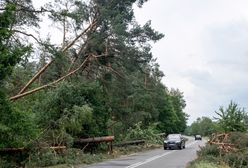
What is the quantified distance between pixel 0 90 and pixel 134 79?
2500cm

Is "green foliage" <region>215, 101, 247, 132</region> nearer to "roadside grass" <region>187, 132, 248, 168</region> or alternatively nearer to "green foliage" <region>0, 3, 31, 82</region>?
"roadside grass" <region>187, 132, 248, 168</region>

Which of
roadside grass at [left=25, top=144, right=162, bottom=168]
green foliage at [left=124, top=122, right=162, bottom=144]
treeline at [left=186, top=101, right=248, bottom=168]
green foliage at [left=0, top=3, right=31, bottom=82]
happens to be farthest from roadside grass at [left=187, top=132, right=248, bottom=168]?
green foliage at [left=124, top=122, right=162, bottom=144]

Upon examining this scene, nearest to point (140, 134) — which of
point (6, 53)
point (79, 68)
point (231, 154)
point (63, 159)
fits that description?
point (79, 68)

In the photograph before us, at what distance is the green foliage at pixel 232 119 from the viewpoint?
100 ft

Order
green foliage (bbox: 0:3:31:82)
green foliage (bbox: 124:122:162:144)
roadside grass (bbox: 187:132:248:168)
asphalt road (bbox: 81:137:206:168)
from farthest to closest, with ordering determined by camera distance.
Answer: green foliage (bbox: 124:122:162:144), asphalt road (bbox: 81:137:206:168), roadside grass (bbox: 187:132:248:168), green foliage (bbox: 0:3:31:82)

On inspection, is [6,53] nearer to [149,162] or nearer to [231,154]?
[149,162]

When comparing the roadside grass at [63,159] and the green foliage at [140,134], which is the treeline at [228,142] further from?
the green foliage at [140,134]

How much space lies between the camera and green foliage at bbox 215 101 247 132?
30594 mm

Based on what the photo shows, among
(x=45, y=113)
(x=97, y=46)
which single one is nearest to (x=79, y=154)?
(x=45, y=113)

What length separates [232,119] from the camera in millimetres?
30984

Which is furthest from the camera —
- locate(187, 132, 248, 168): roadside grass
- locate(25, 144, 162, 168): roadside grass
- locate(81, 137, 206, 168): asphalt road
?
locate(81, 137, 206, 168): asphalt road

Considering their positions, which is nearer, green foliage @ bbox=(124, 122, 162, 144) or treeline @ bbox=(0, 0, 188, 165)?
treeline @ bbox=(0, 0, 188, 165)

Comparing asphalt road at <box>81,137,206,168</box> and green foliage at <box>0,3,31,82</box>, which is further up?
green foliage at <box>0,3,31,82</box>

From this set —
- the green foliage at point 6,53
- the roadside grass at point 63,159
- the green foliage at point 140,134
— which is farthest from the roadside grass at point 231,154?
the green foliage at point 140,134
